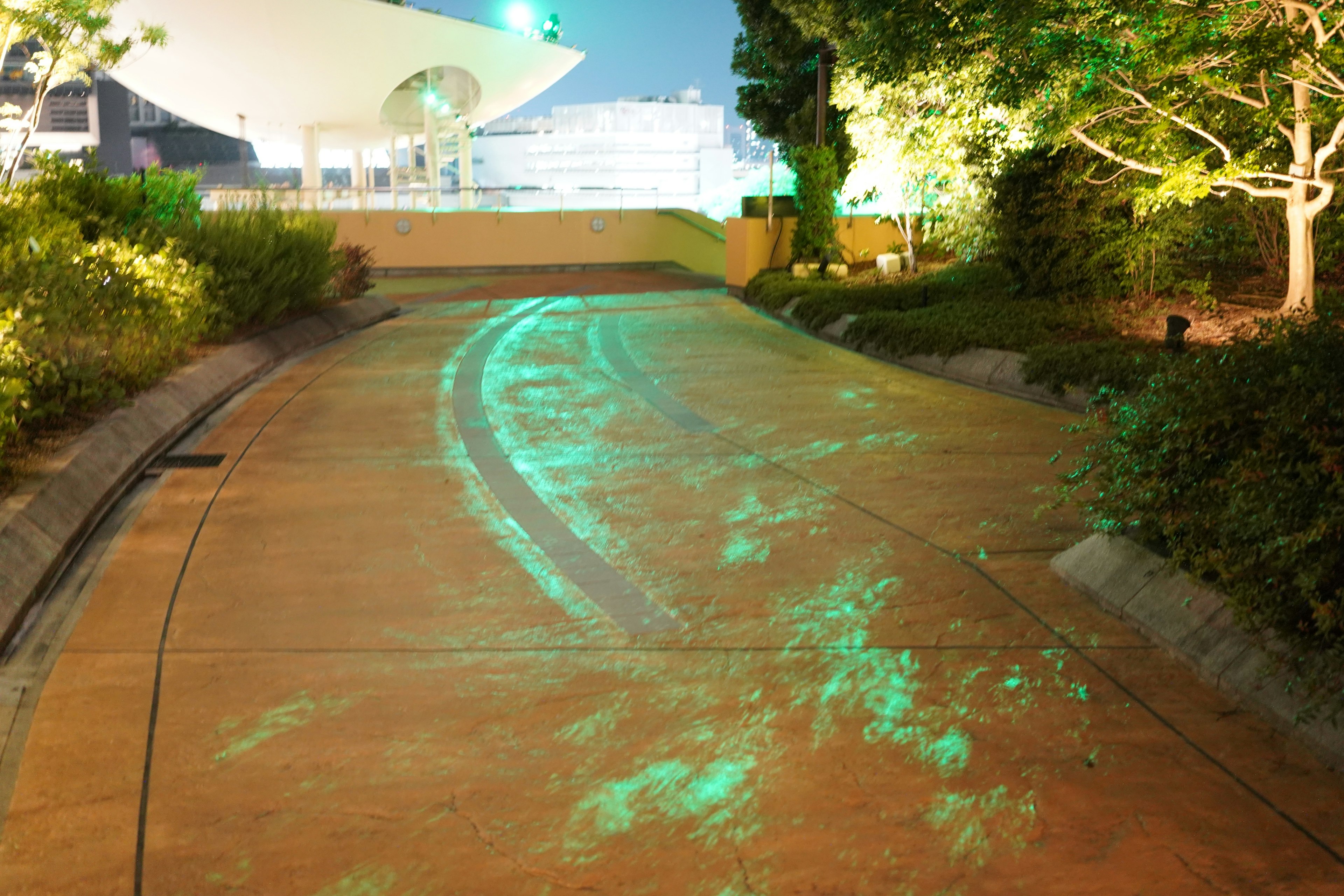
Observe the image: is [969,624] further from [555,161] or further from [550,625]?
[555,161]

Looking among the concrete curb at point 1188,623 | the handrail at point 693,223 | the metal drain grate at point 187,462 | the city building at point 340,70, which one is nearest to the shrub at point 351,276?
the metal drain grate at point 187,462

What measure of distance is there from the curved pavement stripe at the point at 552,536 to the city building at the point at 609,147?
85253 mm

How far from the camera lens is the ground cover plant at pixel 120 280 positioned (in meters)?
7.45

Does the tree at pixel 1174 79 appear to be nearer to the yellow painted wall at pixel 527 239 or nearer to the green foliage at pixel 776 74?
the green foliage at pixel 776 74

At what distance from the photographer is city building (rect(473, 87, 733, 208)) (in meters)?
94.3

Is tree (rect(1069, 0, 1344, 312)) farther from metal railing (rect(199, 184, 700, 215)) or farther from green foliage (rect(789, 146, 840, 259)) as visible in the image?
metal railing (rect(199, 184, 700, 215))

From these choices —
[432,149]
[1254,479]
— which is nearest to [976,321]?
[1254,479]

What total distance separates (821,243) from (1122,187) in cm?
786

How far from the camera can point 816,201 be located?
2070cm

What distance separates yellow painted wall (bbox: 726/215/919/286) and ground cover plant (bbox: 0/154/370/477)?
778cm

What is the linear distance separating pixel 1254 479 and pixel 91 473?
634cm

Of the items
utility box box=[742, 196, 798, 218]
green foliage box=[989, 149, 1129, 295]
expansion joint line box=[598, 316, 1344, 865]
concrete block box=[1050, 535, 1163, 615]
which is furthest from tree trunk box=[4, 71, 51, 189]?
concrete block box=[1050, 535, 1163, 615]

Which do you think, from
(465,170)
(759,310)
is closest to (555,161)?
(465,170)

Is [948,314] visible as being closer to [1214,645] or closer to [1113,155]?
[1113,155]
